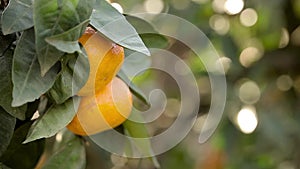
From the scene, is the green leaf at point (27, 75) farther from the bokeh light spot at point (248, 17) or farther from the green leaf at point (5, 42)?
the bokeh light spot at point (248, 17)

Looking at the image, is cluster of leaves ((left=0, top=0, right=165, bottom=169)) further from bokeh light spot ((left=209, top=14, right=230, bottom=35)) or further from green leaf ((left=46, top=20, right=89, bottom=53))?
bokeh light spot ((left=209, top=14, right=230, bottom=35))

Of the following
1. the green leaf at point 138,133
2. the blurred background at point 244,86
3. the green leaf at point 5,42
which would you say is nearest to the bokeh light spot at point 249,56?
the blurred background at point 244,86

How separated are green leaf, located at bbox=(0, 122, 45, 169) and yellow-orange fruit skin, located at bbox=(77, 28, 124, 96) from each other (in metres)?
0.09

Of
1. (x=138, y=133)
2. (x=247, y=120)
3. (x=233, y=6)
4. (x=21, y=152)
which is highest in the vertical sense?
(x=233, y=6)

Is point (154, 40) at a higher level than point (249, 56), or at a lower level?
lower

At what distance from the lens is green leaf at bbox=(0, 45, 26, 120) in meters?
0.56

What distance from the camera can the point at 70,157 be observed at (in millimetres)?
702

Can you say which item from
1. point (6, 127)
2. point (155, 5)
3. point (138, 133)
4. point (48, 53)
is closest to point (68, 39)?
point (48, 53)

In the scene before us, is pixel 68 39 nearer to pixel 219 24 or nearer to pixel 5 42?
pixel 5 42

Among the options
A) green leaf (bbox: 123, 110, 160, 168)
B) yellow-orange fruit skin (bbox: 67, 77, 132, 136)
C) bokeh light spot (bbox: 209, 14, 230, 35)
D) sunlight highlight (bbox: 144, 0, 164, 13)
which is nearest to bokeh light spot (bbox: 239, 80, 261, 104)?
bokeh light spot (bbox: 209, 14, 230, 35)

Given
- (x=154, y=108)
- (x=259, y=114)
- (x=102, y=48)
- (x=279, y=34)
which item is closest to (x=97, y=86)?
(x=102, y=48)

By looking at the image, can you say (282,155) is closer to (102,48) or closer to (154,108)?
(154,108)

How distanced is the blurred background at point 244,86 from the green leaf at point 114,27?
78 cm

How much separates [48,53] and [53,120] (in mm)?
76
